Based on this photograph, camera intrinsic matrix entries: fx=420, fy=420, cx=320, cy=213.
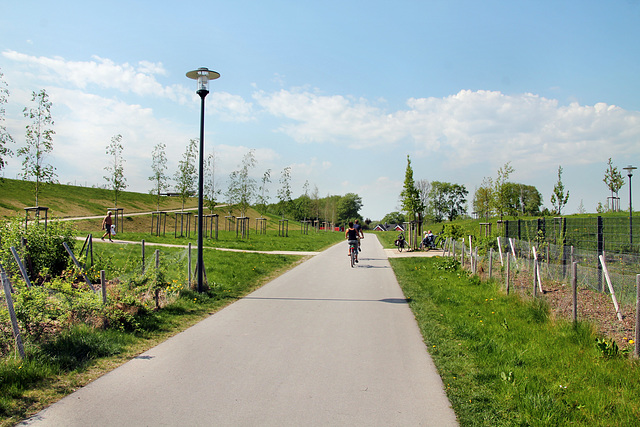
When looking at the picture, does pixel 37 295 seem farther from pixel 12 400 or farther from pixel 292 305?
pixel 292 305

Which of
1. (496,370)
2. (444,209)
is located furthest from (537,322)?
(444,209)

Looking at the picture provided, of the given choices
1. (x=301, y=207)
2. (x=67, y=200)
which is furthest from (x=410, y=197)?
(x=301, y=207)

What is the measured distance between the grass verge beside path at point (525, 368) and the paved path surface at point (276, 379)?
0.29 m

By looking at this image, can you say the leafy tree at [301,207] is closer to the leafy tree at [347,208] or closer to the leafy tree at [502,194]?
the leafy tree at [502,194]

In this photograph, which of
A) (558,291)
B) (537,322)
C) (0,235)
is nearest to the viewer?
(537,322)

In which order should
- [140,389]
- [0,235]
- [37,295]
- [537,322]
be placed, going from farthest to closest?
[0,235] → [537,322] → [37,295] → [140,389]

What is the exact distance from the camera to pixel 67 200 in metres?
37.3

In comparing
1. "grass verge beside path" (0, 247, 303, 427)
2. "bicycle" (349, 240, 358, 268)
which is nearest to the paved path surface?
"grass verge beside path" (0, 247, 303, 427)

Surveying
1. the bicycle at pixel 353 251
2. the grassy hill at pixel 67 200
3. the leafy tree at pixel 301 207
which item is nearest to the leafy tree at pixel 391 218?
the leafy tree at pixel 301 207

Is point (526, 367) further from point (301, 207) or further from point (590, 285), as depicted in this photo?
point (301, 207)

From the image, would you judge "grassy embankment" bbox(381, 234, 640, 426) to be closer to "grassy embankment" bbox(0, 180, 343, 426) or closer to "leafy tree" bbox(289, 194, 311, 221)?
"grassy embankment" bbox(0, 180, 343, 426)

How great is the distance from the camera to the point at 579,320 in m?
6.11

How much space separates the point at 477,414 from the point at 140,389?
3.23 metres

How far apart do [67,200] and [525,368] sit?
134 feet
